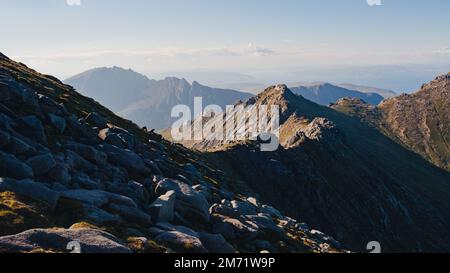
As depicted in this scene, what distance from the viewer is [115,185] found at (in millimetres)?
42906

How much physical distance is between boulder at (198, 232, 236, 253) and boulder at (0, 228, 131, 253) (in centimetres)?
1019

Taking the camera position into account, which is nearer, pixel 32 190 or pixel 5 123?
pixel 32 190

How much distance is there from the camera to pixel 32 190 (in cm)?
3406

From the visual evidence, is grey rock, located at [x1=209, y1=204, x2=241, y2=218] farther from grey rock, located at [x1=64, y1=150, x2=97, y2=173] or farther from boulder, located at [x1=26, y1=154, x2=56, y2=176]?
boulder, located at [x1=26, y1=154, x2=56, y2=176]

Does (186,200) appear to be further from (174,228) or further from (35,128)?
(35,128)

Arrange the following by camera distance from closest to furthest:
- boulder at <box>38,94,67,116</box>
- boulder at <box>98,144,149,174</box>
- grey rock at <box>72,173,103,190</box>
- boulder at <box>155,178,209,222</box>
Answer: grey rock at <box>72,173,103,190</box> → boulder at <box>155,178,209,222</box> → boulder at <box>98,144,149,174</box> → boulder at <box>38,94,67,116</box>

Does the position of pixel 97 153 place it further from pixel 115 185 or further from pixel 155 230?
pixel 155 230

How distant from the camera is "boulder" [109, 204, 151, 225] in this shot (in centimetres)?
3688

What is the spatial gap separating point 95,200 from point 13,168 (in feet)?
25.7

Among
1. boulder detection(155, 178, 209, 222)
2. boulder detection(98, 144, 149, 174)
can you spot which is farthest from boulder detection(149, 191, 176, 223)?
boulder detection(98, 144, 149, 174)

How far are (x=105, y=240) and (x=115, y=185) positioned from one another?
14.4m

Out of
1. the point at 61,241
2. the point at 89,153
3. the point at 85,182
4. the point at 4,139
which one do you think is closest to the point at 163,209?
the point at 85,182

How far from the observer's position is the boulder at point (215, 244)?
37.6 m

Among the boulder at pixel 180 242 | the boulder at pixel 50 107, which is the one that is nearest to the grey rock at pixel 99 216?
the boulder at pixel 180 242
